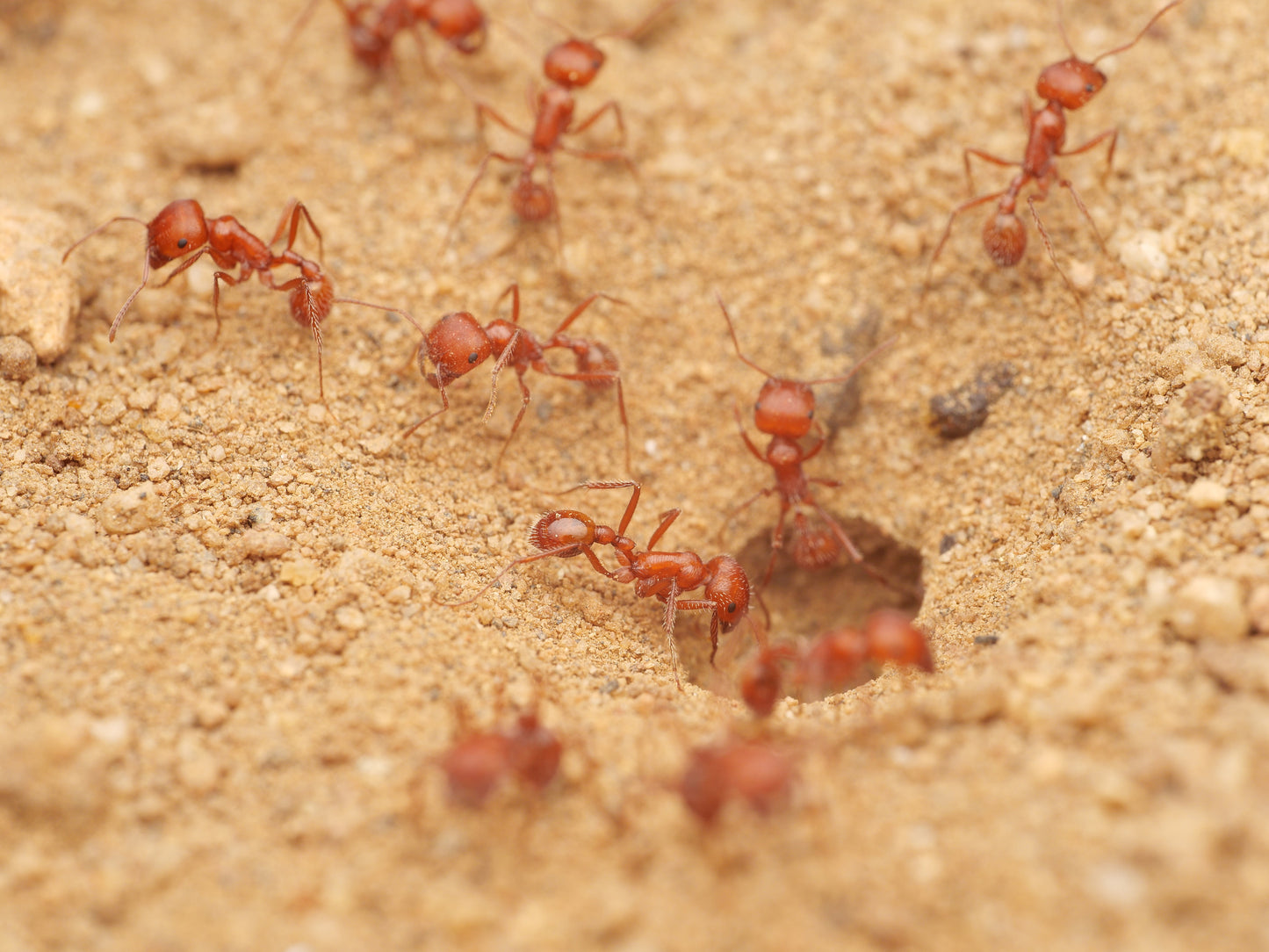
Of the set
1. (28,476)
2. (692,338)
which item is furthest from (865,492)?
(28,476)

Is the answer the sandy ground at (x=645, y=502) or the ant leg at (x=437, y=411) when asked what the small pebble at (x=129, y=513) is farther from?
the ant leg at (x=437, y=411)

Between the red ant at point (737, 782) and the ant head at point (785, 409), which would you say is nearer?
the red ant at point (737, 782)

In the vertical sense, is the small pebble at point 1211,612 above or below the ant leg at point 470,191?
below

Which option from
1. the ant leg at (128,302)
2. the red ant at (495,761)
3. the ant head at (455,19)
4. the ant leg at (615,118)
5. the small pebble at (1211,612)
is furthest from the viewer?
the ant head at (455,19)

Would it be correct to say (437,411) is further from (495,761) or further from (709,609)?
(495,761)

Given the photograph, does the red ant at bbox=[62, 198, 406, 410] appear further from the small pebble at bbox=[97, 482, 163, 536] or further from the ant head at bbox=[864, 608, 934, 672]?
the ant head at bbox=[864, 608, 934, 672]

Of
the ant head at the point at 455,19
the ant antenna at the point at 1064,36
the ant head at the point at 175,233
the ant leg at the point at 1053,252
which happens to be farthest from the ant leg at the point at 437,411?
the ant antenna at the point at 1064,36

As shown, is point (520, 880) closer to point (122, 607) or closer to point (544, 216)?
point (122, 607)

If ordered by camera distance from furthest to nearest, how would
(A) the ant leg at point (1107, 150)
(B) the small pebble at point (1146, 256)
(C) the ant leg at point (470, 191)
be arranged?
(C) the ant leg at point (470, 191) → (A) the ant leg at point (1107, 150) → (B) the small pebble at point (1146, 256)
